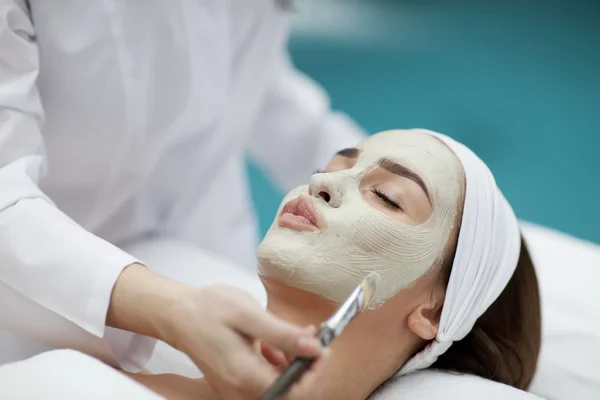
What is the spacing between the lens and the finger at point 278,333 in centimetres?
66

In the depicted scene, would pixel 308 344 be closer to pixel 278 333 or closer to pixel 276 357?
pixel 278 333

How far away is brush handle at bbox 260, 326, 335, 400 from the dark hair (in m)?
0.53

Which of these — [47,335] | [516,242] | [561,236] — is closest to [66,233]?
[47,335]

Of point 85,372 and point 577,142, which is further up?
point 577,142

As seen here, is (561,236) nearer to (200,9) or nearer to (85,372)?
(200,9)

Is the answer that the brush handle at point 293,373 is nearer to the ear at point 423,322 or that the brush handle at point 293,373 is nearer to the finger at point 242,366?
the finger at point 242,366

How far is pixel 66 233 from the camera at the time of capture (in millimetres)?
863

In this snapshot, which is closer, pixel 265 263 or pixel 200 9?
pixel 265 263

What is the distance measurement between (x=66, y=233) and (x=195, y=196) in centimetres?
74

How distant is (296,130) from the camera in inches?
71.8

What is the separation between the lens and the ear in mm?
995

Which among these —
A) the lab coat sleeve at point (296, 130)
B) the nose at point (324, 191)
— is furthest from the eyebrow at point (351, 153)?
the lab coat sleeve at point (296, 130)

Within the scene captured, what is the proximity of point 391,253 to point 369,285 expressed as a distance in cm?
13

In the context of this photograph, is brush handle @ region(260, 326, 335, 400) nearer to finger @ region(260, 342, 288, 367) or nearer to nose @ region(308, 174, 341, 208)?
finger @ region(260, 342, 288, 367)
